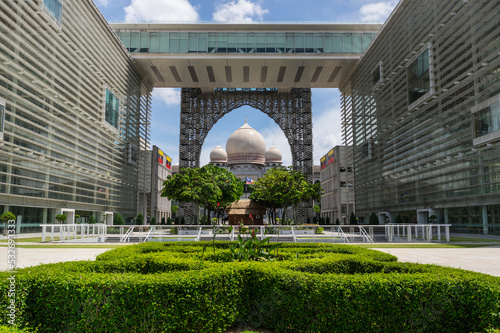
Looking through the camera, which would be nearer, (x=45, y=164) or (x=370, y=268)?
(x=370, y=268)

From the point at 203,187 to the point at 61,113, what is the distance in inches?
627

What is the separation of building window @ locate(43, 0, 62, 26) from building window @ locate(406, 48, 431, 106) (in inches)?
1412

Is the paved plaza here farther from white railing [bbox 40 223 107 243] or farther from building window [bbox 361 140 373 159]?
building window [bbox 361 140 373 159]

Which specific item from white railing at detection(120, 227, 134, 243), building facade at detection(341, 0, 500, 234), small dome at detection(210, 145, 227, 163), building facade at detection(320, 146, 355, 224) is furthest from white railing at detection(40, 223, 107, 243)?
→ small dome at detection(210, 145, 227, 163)

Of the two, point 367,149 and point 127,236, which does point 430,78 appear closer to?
point 367,149

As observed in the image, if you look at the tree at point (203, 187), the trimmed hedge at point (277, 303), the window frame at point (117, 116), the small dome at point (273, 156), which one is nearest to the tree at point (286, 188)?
the tree at point (203, 187)

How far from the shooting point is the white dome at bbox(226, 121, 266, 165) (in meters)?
104

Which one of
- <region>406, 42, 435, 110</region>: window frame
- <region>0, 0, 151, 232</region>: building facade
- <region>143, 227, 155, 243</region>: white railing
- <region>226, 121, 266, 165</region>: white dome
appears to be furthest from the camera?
<region>226, 121, 266, 165</region>: white dome

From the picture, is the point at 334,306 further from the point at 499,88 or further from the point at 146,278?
the point at 499,88

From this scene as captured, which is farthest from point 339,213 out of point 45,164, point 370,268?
point 370,268

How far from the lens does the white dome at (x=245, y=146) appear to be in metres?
104

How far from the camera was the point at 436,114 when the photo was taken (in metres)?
37.8

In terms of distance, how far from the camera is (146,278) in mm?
6254

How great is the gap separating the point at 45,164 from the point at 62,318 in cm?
3307
